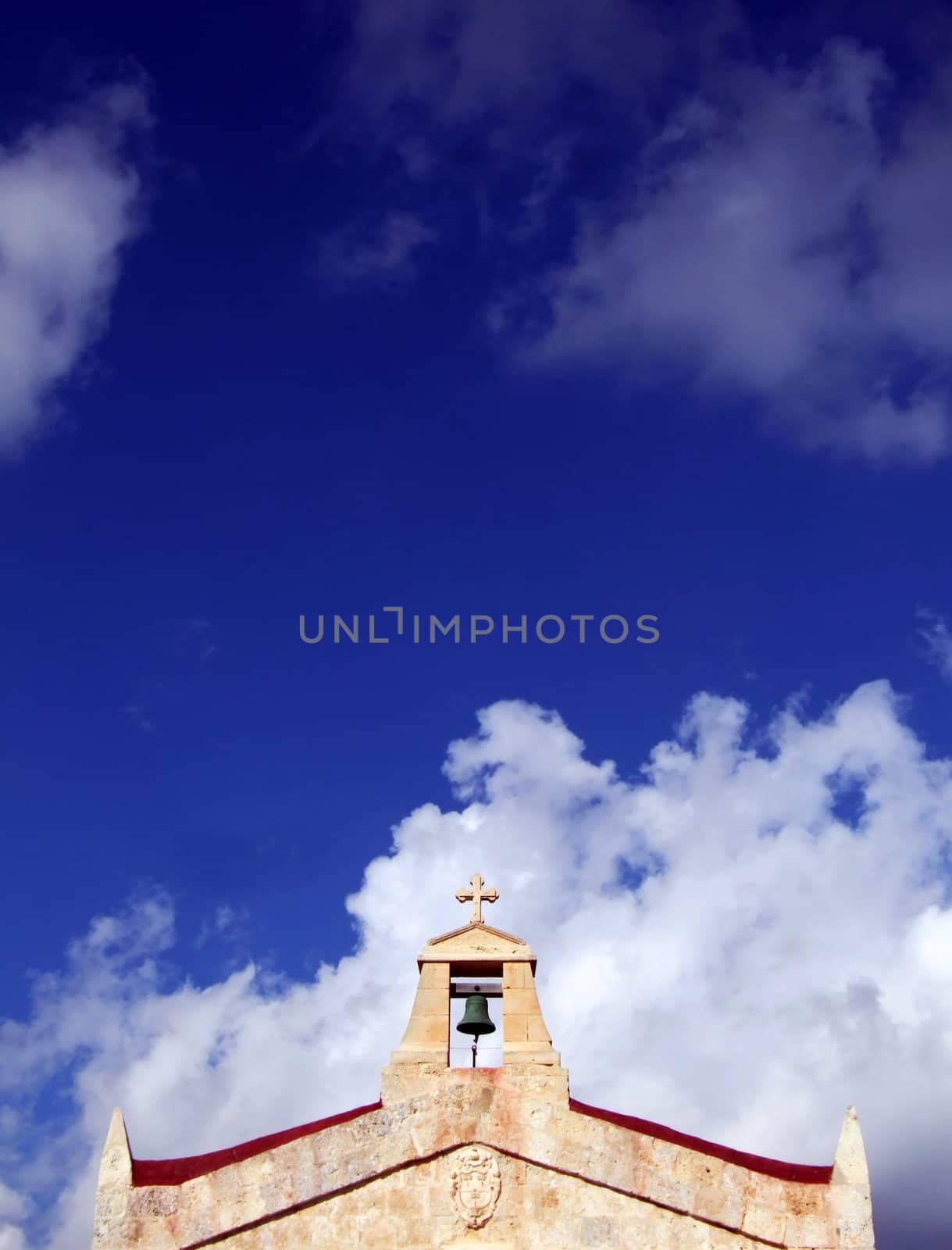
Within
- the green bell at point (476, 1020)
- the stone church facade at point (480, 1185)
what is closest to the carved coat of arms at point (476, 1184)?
the stone church facade at point (480, 1185)

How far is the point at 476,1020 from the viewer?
15883mm

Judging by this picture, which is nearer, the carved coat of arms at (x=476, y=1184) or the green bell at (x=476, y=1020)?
the carved coat of arms at (x=476, y=1184)

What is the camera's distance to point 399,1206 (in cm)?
1398

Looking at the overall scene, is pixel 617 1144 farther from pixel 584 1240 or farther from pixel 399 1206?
pixel 399 1206

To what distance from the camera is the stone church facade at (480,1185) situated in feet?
45.0

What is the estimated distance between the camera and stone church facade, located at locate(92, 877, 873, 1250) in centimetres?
1372

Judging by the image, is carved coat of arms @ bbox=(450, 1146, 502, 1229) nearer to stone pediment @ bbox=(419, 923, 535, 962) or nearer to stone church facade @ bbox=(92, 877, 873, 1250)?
stone church facade @ bbox=(92, 877, 873, 1250)

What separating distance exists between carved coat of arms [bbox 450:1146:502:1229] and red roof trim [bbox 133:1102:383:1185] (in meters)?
1.27

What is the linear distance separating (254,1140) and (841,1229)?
23.8 ft

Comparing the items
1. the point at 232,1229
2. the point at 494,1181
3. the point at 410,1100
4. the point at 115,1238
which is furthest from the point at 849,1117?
the point at 115,1238

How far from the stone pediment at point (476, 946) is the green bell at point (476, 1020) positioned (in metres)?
0.79

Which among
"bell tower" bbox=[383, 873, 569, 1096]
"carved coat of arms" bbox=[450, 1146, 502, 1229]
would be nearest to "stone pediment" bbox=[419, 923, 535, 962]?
"bell tower" bbox=[383, 873, 569, 1096]

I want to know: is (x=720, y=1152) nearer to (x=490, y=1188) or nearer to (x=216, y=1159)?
(x=490, y=1188)

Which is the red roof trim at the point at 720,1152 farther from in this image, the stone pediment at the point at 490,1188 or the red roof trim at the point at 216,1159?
the red roof trim at the point at 216,1159
